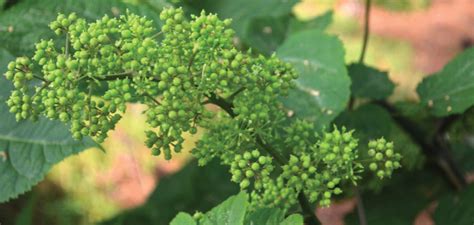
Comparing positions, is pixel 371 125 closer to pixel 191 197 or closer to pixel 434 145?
pixel 434 145

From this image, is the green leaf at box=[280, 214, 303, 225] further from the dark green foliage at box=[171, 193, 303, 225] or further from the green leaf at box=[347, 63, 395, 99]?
the green leaf at box=[347, 63, 395, 99]

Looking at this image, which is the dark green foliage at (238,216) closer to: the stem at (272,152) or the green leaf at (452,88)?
the stem at (272,152)

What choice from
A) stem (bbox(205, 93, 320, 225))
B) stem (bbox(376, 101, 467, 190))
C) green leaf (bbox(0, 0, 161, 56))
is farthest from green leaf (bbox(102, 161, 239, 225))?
stem (bbox(205, 93, 320, 225))

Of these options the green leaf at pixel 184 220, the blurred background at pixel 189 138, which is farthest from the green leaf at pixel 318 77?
the blurred background at pixel 189 138

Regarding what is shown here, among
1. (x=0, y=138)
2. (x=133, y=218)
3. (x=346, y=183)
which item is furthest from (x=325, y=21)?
(x=0, y=138)

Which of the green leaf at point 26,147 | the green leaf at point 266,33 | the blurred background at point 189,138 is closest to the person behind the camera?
the green leaf at point 26,147
